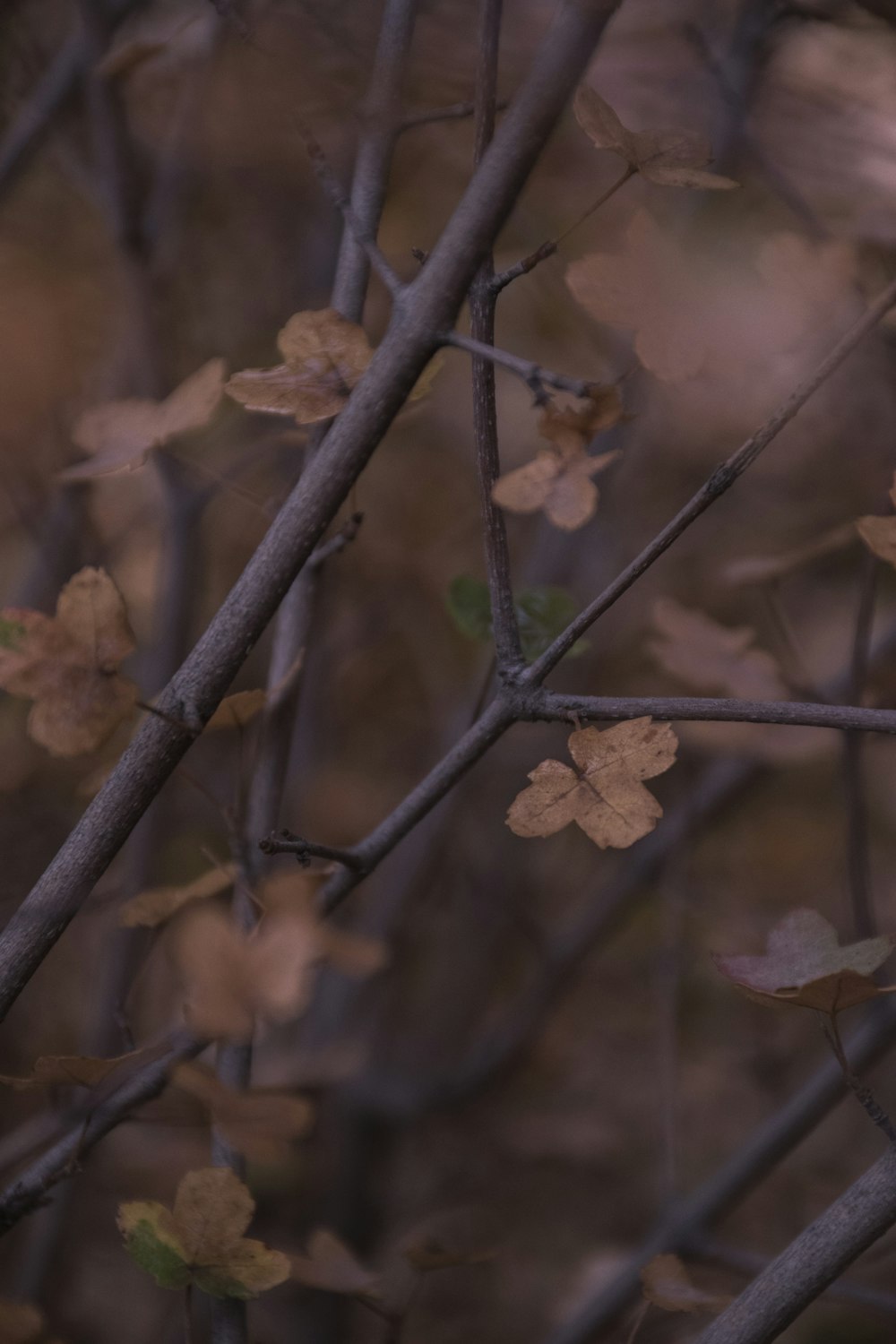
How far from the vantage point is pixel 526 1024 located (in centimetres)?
114

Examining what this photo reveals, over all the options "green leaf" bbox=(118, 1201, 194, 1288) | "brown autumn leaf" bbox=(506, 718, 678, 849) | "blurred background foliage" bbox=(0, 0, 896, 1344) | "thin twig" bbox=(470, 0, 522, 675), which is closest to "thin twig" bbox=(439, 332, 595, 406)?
"thin twig" bbox=(470, 0, 522, 675)

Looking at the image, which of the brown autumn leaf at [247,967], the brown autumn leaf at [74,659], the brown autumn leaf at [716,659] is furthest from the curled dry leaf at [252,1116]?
the brown autumn leaf at [716,659]

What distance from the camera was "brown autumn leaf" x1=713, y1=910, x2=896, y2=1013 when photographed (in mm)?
368

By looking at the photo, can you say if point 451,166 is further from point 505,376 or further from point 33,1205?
point 33,1205

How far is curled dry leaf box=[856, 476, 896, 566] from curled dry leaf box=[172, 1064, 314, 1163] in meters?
0.32

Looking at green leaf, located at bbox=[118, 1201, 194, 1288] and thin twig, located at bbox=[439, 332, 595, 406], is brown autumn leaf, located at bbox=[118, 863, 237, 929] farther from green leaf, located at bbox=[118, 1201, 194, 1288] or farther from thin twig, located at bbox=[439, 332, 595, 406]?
thin twig, located at bbox=[439, 332, 595, 406]

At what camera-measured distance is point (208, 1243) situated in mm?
421

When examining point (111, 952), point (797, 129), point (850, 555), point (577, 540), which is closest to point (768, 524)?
point (850, 555)

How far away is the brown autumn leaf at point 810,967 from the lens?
1.21ft

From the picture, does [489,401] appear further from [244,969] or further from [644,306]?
[244,969]

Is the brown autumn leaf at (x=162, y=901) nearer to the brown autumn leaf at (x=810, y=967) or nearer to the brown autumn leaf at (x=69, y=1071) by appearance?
the brown autumn leaf at (x=69, y=1071)

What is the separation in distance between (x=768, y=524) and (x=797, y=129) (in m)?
0.54

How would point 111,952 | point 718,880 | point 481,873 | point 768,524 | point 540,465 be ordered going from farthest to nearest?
point 718,880 → point 768,524 → point 481,873 → point 111,952 → point 540,465

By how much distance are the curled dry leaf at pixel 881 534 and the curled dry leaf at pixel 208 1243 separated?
0.38 meters
